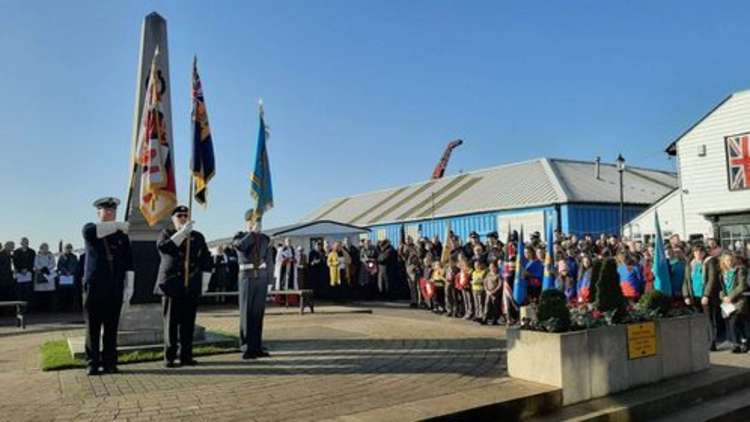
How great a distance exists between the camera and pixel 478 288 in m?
13.2

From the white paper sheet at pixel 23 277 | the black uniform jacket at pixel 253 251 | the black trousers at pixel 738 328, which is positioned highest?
the black uniform jacket at pixel 253 251

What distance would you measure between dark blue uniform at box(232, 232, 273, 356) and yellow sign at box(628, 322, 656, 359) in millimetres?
4665

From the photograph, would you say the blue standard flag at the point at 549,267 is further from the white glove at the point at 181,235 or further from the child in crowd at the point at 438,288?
the white glove at the point at 181,235

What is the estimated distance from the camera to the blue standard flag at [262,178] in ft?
32.4

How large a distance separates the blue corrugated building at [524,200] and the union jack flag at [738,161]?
793 centimetres

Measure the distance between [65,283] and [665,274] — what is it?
602 inches

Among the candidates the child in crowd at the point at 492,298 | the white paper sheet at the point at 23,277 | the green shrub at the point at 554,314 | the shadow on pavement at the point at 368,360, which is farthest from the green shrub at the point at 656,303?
the white paper sheet at the point at 23,277

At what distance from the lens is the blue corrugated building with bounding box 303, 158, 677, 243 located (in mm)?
32719

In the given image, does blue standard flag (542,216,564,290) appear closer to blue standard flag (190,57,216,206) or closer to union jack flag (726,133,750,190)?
blue standard flag (190,57,216,206)

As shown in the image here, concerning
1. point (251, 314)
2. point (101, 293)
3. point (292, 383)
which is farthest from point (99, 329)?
point (292, 383)

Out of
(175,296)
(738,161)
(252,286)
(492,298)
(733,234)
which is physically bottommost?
(492,298)

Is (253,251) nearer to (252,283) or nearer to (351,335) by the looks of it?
(252,283)

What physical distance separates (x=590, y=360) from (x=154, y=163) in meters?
6.55

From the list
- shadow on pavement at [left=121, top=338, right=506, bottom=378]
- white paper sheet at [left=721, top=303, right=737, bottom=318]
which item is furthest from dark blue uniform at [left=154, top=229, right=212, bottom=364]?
white paper sheet at [left=721, top=303, right=737, bottom=318]
